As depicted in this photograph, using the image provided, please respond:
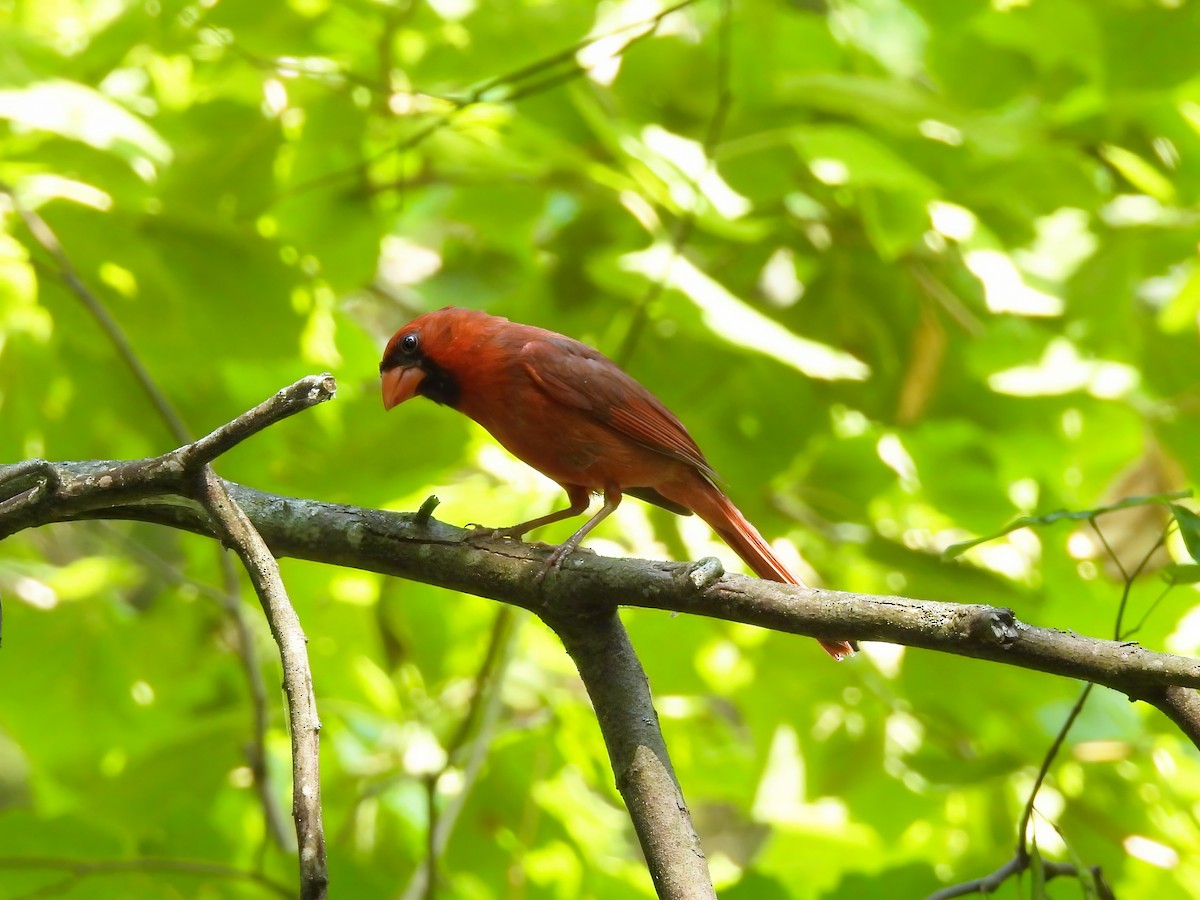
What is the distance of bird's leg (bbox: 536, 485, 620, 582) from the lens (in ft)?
5.88

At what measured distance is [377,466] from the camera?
2945 mm

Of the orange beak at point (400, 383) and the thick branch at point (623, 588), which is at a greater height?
the orange beak at point (400, 383)

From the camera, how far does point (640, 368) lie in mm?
3137

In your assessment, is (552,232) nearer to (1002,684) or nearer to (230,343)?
(230,343)

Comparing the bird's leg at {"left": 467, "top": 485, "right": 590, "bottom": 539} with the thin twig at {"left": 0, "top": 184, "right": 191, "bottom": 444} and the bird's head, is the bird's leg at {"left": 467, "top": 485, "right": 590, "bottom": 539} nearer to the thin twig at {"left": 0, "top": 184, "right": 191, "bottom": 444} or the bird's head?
the bird's head

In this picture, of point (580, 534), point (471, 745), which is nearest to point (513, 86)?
point (580, 534)

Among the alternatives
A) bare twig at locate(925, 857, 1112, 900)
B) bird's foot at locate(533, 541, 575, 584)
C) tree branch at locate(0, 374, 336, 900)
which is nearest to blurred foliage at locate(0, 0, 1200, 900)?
bare twig at locate(925, 857, 1112, 900)

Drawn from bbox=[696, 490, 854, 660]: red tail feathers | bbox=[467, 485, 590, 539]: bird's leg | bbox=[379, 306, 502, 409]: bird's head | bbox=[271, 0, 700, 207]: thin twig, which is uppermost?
bbox=[271, 0, 700, 207]: thin twig

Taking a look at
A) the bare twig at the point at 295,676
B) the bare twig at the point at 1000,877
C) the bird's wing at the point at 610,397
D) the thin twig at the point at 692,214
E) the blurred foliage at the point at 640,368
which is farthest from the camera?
the bird's wing at the point at 610,397

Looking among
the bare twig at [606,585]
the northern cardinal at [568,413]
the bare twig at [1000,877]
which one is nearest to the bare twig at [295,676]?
the bare twig at [606,585]

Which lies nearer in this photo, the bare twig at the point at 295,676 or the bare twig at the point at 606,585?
the bare twig at the point at 295,676

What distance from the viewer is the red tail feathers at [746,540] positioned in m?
3.05

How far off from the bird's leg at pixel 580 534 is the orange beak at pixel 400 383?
1.93 ft

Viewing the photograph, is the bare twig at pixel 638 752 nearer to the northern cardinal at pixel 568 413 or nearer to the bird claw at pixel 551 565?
the bird claw at pixel 551 565
